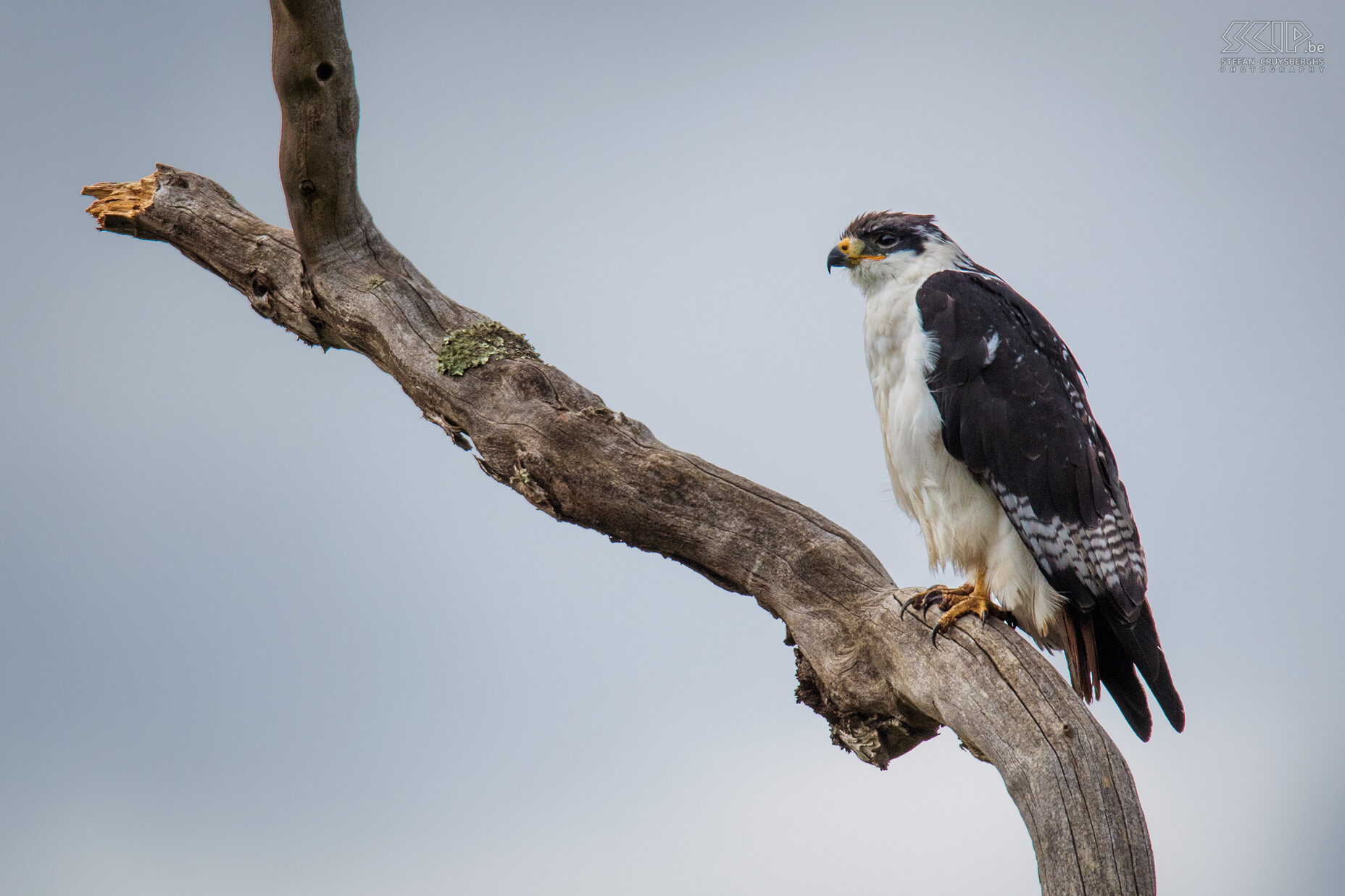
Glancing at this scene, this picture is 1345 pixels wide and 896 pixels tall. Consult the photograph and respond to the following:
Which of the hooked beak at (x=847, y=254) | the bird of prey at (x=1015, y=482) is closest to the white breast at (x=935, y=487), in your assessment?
the bird of prey at (x=1015, y=482)

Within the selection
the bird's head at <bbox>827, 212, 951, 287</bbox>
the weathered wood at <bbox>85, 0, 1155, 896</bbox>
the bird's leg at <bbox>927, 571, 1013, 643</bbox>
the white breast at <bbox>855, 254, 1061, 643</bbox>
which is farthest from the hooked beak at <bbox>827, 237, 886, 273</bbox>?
the bird's leg at <bbox>927, 571, 1013, 643</bbox>

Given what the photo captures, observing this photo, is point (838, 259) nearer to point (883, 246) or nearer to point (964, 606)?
point (883, 246)

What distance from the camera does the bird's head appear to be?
446 cm

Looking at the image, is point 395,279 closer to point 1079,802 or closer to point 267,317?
point 267,317

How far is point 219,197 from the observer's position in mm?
4734

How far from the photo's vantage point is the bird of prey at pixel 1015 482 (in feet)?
12.4

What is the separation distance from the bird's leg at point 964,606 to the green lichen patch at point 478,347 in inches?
73.7

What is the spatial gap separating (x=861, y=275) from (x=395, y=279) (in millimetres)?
1994

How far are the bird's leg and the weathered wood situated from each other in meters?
0.08

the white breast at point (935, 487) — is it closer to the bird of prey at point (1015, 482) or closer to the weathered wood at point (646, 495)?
the bird of prey at point (1015, 482)

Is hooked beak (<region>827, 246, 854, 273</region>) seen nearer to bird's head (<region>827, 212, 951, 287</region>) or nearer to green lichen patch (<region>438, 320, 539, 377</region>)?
bird's head (<region>827, 212, 951, 287</region>)

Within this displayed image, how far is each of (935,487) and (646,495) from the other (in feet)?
3.64

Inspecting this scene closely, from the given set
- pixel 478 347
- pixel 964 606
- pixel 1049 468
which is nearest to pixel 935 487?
pixel 1049 468

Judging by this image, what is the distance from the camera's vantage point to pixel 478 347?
4.23m
